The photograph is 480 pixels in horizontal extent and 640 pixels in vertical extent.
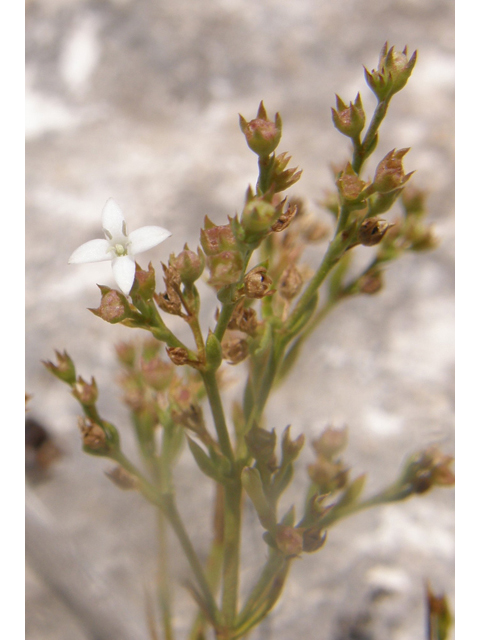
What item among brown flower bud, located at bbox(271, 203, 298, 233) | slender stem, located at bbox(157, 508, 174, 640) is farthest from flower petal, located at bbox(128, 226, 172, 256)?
slender stem, located at bbox(157, 508, 174, 640)

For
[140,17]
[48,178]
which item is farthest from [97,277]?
[140,17]

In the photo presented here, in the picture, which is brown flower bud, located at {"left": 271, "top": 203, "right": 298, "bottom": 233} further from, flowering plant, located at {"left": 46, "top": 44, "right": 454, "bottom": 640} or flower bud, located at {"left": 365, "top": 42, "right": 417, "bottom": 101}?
flower bud, located at {"left": 365, "top": 42, "right": 417, "bottom": 101}

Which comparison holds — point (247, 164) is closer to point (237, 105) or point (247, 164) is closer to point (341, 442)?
point (237, 105)

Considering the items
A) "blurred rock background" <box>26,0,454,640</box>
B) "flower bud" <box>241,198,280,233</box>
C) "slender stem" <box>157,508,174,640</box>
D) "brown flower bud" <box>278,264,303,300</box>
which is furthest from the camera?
"blurred rock background" <box>26,0,454,640</box>

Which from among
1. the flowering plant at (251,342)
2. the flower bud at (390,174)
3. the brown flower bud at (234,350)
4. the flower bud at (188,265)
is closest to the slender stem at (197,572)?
the flowering plant at (251,342)

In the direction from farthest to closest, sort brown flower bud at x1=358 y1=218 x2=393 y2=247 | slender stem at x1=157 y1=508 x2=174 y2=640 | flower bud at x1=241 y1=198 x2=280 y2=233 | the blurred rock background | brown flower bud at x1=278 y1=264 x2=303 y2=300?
the blurred rock background, slender stem at x1=157 y1=508 x2=174 y2=640, brown flower bud at x1=278 y1=264 x2=303 y2=300, brown flower bud at x1=358 y1=218 x2=393 y2=247, flower bud at x1=241 y1=198 x2=280 y2=233

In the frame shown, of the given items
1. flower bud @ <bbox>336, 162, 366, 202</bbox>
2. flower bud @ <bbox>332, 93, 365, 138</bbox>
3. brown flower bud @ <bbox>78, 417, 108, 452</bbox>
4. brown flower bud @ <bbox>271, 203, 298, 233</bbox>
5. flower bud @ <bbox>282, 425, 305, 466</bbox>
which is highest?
flower bud @ <bbox>332, 93, 365, 138</bbox>

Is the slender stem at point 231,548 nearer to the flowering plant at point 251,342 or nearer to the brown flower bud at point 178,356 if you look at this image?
the flowering plant at point 251,342
